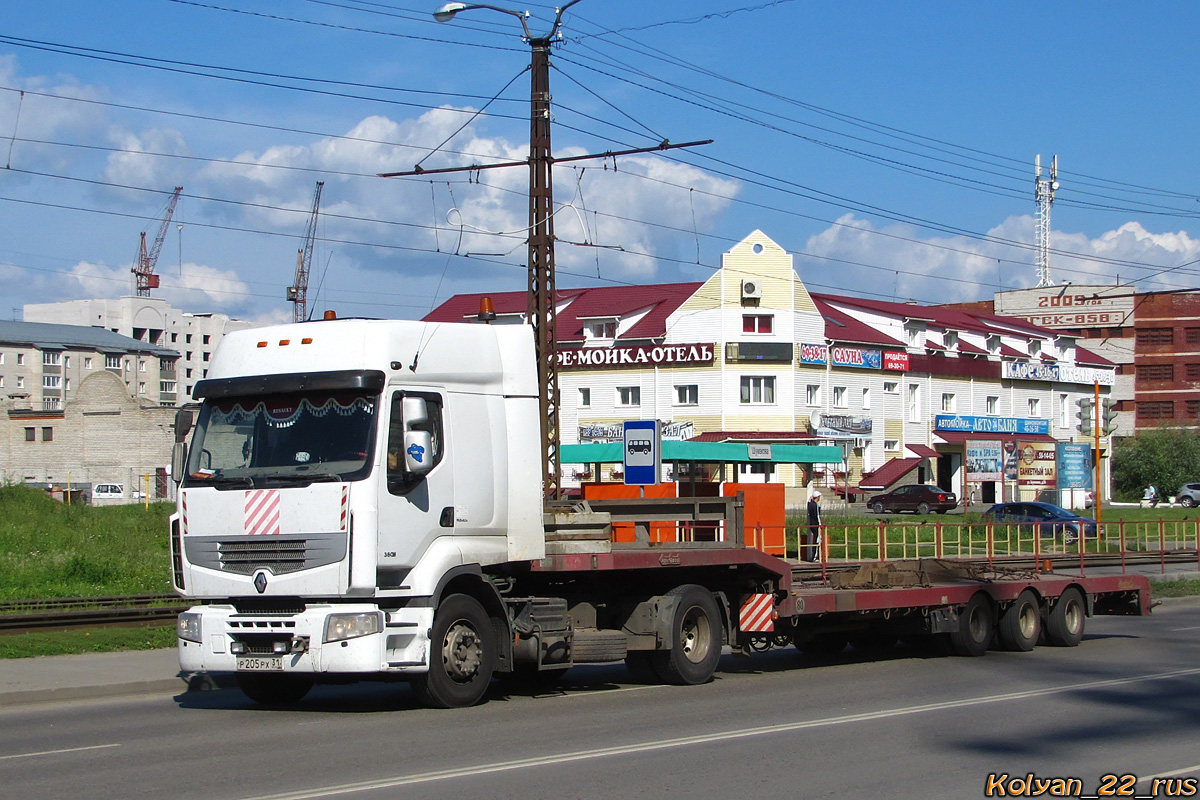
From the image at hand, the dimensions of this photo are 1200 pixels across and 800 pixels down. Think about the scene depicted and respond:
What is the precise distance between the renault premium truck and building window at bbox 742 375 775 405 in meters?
53.9

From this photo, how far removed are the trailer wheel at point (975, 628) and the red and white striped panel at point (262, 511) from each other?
931cm

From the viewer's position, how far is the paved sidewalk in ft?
43.1

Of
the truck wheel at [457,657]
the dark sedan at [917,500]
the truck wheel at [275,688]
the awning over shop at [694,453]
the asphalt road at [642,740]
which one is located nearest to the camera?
the asphalt road at [642,740]

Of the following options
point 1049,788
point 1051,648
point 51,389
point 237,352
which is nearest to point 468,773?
point 1049,788

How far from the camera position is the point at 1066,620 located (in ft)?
58.6

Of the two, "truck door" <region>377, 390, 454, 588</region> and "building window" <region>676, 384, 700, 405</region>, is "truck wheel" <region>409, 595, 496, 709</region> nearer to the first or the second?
"truck door" <region>377, 390, 454, 588</region>

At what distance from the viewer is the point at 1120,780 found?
832cm

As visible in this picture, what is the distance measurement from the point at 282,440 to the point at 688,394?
56997mm

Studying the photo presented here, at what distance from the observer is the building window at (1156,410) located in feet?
343

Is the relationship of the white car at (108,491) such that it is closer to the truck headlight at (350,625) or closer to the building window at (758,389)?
the building window at (758,389)

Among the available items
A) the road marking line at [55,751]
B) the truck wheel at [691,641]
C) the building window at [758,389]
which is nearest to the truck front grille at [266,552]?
the road marking line at [55,751]

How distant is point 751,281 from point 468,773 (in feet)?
195

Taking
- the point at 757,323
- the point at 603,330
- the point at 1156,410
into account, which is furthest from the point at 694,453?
the point at 1156,410

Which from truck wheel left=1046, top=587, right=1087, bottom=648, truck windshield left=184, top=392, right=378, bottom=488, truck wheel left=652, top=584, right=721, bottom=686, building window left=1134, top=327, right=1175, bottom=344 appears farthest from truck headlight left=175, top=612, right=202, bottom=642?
building window left=1134, top=327, right=1175, bottom=344
